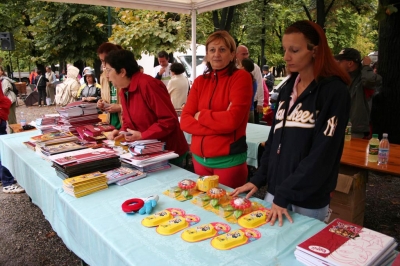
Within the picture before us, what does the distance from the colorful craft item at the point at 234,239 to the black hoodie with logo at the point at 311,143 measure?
8.4 inches

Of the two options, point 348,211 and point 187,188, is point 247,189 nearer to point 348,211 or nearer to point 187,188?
point 187,188

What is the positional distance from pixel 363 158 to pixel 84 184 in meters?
2.26

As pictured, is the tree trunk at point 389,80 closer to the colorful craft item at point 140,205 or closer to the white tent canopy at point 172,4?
the white tent canopy at point 172,4

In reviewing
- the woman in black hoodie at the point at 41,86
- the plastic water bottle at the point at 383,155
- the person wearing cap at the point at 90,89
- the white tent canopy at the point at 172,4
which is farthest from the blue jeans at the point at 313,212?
the woman in black hoodie at the point at 41,86

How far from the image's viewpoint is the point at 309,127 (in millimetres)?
A: 1421

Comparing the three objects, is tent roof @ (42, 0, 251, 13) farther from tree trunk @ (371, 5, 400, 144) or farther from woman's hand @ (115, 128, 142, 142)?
woman's hand @ (115, 128, 142, 142)

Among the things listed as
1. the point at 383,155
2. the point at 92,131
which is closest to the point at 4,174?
the point at 92,131

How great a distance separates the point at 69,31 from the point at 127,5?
31.3 ft

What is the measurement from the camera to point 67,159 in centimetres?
209

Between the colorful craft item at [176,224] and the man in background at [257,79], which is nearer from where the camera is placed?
the colorful craft item at [176,224]

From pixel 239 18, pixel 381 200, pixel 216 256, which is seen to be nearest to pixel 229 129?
pixel 216 256

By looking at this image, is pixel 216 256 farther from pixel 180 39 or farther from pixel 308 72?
pixel 180 39

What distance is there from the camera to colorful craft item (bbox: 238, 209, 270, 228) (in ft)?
4.57

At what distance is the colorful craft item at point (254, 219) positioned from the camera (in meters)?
1.39
